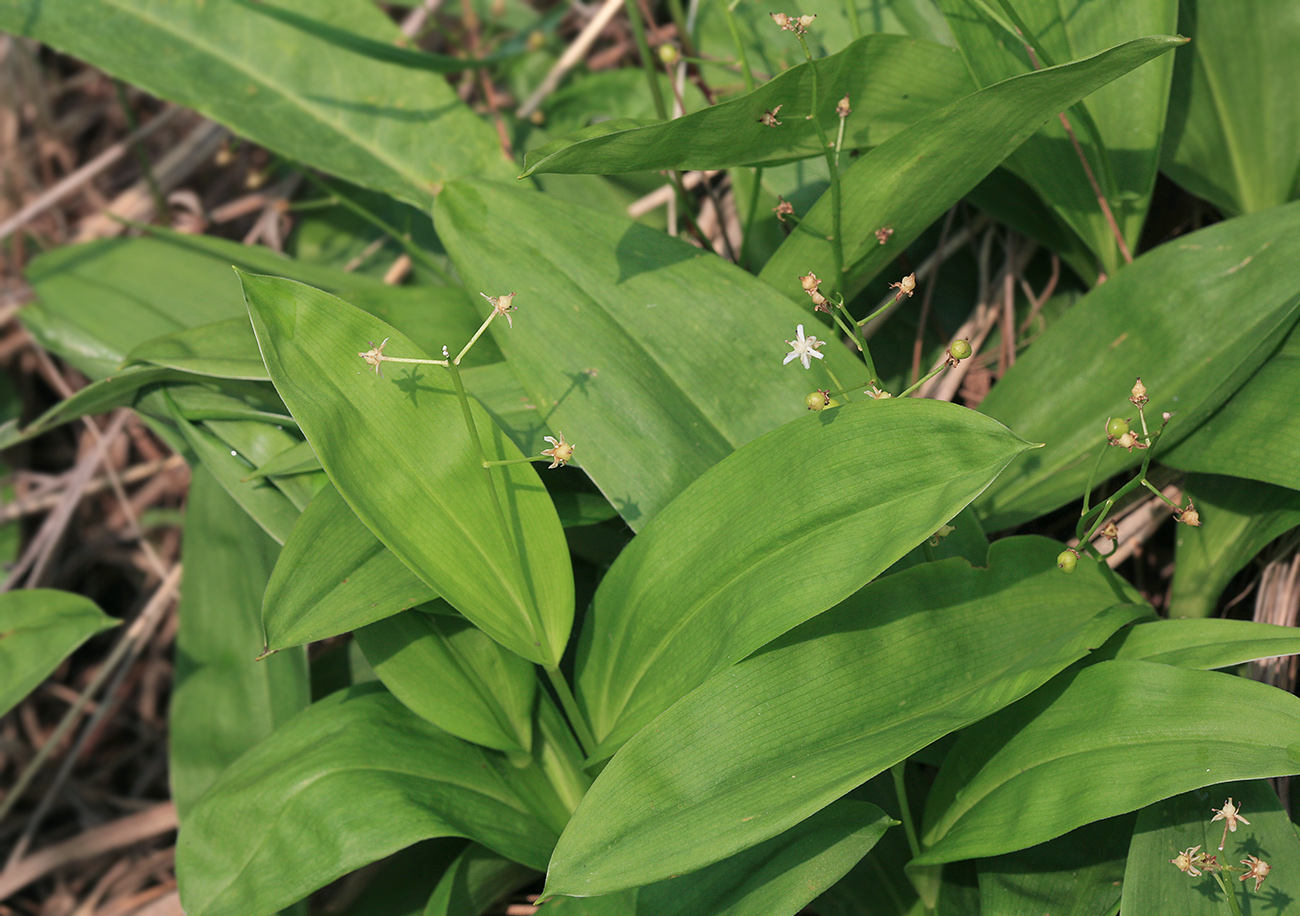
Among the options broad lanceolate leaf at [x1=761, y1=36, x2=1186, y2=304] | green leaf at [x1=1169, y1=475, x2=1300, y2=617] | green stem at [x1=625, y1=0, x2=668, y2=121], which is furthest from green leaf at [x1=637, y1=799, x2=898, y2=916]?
green stem at [x1=625, y1=0, x2=668, y2=121]

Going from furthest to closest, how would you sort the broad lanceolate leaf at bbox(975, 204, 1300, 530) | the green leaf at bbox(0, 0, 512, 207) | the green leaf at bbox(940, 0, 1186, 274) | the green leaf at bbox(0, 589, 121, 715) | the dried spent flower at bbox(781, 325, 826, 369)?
1. the green leaf at bbox(0, 0, 512, 207)
2. the green leaf at bbox(0, 589, 121, 715)
3. the green leaf at bbox(940, 0, 1186, 274)
4. the broad lanceolate leaf at bbox(975, 204, 1300, 530)
5. the dried spent flower at bbox(781, 325, 826, 369)

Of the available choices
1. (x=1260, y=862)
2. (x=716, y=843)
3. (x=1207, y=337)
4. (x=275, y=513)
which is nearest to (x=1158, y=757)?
(x=1260, y=862)

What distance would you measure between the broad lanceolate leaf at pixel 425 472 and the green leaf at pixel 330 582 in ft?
0.23

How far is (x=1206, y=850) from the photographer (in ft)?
3.59

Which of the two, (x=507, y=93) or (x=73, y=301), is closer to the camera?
(x=73, y=301)

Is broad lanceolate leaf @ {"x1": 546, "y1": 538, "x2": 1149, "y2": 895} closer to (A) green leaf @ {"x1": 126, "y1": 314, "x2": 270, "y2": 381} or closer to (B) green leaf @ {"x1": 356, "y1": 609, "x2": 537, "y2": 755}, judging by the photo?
(B) green leaf @ {"x1": 356, "y1": 609, "x2": 537, "y2": 755}

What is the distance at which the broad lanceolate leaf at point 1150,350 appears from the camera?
1295mm

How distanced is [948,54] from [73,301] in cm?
179

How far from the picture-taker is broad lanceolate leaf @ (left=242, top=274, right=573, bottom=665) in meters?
1.13

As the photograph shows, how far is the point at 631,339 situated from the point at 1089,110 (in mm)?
822

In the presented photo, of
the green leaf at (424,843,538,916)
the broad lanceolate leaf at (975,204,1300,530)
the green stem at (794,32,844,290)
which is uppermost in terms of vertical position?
the green stem at (794,32,844,290)

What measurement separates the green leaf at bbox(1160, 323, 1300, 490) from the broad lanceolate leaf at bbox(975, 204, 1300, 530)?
0.07ft

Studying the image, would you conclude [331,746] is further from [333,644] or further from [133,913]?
[133,913]

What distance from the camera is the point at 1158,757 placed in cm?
103
